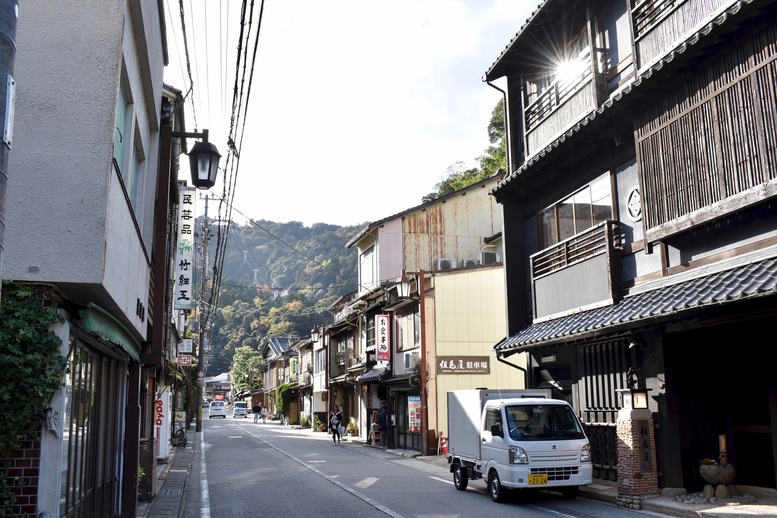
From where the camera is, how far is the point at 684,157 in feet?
41.5

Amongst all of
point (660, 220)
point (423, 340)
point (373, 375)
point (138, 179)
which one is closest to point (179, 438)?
point (373, 375)

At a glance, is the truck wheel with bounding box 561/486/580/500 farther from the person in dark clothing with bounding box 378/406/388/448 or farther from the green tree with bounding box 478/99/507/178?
the green tree with bounding box 478/99/507/178

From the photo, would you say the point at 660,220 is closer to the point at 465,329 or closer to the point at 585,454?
the point at 585,454

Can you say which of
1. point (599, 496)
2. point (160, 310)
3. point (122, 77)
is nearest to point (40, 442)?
point (122, 77)

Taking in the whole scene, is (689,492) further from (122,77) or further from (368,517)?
(122,77)

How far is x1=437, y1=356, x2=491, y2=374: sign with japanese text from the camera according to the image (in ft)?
90.1

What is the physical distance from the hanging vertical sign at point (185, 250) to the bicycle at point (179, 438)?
875cm

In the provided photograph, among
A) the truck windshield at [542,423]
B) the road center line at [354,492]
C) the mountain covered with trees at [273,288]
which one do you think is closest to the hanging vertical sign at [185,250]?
the road center line at [354,492]

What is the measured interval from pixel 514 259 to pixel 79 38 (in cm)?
1508

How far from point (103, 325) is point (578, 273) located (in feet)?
38.5

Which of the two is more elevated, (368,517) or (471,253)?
(471,253)

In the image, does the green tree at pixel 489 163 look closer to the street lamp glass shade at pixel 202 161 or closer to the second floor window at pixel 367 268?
the second floor window at pixel 367 268

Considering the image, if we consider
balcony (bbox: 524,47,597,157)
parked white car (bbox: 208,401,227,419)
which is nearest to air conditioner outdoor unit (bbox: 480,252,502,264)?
balcony (bbox: 524,47,597,157)

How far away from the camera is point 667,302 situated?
1204cm
